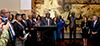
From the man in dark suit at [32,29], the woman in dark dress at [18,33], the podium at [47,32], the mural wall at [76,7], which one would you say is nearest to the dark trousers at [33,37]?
the man in dark suit at [32,29]

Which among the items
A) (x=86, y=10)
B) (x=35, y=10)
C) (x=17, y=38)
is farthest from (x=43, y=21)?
(x=86, y=10)

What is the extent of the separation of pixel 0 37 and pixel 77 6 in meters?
8.13

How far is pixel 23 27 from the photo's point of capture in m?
3.71

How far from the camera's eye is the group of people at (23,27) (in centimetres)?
259

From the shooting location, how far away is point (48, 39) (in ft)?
16.3

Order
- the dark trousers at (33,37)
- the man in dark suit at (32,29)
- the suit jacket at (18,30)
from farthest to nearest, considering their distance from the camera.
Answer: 1. the dark trousers at (33,37)
2. the man in dark suit at (32,29)
3. the suit jacket at (18,30)

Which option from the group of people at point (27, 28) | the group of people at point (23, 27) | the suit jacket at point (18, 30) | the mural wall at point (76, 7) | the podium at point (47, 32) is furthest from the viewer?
the mural wall at point (76, 7)

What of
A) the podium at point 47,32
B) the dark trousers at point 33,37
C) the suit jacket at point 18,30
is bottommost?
the dark trousers at point 33,37

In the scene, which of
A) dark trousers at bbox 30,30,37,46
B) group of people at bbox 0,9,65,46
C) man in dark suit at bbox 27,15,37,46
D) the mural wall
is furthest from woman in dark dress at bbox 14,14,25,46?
the mural wall

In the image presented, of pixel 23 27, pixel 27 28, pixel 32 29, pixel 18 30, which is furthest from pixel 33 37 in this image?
pixel 18 30

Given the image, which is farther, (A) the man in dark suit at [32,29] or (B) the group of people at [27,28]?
(A) the man in dark suit at [32,29]

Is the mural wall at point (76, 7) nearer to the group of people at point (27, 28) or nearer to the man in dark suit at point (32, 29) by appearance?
the group of people at point (27, 28)

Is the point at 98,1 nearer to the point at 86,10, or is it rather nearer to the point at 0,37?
the point at 86,10

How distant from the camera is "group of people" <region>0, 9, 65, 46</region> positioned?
8.49ft
